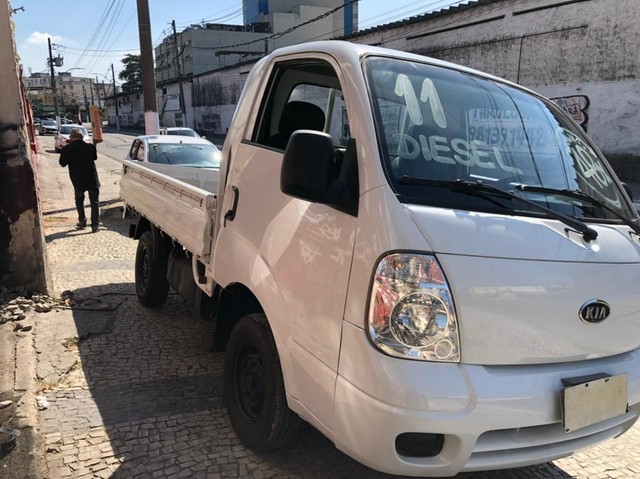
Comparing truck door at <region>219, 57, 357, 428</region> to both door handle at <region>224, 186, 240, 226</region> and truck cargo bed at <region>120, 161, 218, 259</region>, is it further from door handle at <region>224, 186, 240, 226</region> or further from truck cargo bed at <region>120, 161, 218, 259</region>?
truck cargo bed at <region>120, 161, 218, 259</region>

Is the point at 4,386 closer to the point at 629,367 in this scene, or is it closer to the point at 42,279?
the point at 42,279

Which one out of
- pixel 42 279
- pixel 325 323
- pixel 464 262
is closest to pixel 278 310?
pixel 325 323

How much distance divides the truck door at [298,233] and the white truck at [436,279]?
0.04ft

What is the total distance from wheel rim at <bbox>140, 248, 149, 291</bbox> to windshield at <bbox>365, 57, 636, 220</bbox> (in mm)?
3608

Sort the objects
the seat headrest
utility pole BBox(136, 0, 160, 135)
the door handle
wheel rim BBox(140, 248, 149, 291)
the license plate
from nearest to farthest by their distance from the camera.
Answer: the license plate
the door handle
the seat headrest
wheel rim BBox(140, 248, 149, 291)
utility pole BBox(136, 0, 160, 135)

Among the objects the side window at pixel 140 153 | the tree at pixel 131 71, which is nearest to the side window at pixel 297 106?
the side window at pixel 140 153

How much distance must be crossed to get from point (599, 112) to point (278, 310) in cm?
1691

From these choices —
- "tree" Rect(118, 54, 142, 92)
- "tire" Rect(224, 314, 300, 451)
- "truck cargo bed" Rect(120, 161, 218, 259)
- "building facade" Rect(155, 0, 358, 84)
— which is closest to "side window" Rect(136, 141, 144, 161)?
"truck cargo bed" Rect(120, 161, 218, 259)

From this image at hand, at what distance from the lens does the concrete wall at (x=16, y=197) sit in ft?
15.8

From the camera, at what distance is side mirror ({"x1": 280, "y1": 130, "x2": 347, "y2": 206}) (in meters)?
2.00

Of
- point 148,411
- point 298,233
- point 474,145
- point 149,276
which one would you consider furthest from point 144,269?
point 474,145

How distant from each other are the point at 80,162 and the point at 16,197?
15.3ft

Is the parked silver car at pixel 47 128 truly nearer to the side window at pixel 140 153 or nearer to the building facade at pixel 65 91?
the side window at pixel 140 153

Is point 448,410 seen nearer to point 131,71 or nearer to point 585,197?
point 585,197
